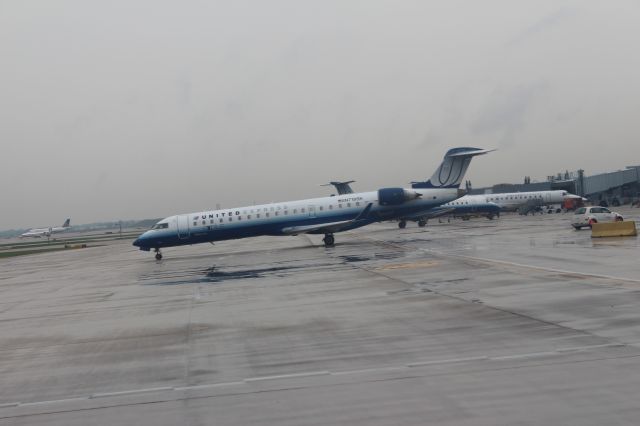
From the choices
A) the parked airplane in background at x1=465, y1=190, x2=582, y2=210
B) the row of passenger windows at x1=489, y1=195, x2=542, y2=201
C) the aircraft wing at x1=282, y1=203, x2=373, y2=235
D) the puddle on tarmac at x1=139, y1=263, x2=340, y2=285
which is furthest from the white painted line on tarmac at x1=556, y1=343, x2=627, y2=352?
the row of passenger windows at x1=489, y1=195, x2=542, y2=201

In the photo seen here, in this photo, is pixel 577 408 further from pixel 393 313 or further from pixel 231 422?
pixel 393 313

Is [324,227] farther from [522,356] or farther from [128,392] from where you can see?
[128,392]

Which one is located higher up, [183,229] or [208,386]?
[183,229]

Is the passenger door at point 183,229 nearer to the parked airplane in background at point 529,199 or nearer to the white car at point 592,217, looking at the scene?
the white car at point 592,217

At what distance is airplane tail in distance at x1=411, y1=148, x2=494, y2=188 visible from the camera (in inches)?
1940

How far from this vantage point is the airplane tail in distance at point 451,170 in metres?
49.3

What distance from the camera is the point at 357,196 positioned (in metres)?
45.5

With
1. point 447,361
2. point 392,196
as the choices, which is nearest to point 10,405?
point 447,361

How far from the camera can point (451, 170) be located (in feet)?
163

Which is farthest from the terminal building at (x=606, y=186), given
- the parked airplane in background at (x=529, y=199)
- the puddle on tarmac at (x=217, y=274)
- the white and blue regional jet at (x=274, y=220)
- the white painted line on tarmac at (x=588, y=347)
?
the white painted line on tarmac at (x=588, y=347)

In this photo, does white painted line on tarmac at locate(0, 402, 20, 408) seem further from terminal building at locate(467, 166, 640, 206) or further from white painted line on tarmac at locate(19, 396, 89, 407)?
terminal building at locate(467, 166, 640, 206)

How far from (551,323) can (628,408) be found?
5.04m

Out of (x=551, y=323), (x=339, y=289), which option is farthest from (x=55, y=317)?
(x=551, y=323)

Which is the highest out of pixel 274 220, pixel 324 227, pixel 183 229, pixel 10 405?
pixel 274 220
